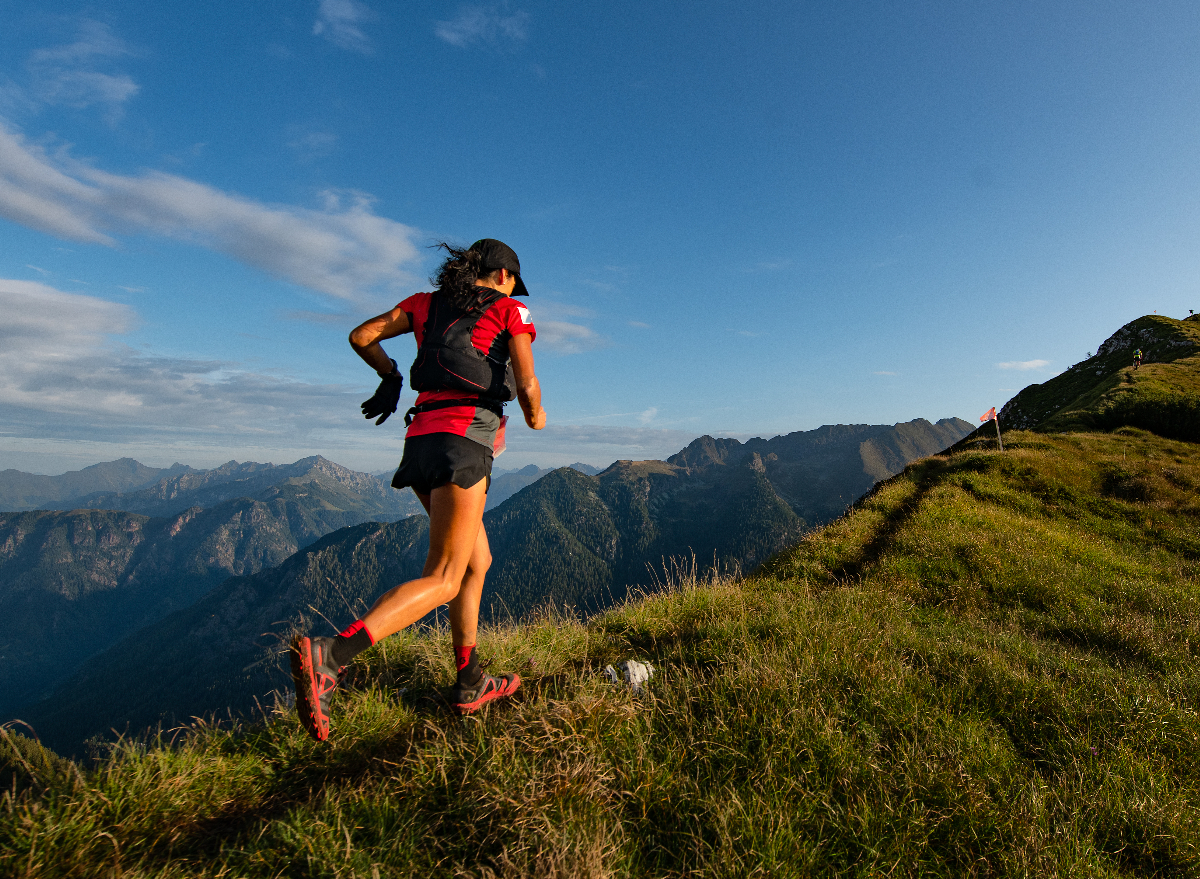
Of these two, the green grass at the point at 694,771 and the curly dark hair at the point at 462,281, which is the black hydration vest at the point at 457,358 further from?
the green grass at the point at 694,771

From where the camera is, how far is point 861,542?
34.0 feet

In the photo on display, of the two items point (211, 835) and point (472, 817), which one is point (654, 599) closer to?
point (472, 817)

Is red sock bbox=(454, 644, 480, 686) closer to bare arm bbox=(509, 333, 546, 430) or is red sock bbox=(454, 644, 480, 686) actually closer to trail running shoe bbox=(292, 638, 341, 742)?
trail running shoe bbox=(292, 638, 341, 742)

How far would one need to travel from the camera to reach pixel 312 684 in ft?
11.5

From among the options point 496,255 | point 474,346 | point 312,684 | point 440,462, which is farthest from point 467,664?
point 496,255

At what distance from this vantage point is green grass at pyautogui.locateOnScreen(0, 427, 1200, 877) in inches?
109

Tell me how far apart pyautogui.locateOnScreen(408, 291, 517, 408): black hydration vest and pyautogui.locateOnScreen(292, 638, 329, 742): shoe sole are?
6.94ft

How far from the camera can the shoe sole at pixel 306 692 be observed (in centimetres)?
349

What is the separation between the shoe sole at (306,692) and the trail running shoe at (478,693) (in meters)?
1.01

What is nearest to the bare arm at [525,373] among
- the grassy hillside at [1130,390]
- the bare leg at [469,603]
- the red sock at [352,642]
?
the bare leg at [469,603]

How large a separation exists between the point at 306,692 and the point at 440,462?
5.84 feet

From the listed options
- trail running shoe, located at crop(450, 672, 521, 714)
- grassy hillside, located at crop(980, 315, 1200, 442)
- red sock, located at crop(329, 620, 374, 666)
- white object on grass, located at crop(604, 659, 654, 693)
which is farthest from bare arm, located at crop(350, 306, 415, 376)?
grassy hillside, located at crop(980, 315, 1200, 442)

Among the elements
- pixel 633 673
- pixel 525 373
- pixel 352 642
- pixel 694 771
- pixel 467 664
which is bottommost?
pixel 694 771

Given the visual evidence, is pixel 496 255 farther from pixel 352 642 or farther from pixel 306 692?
pixel 306 692
